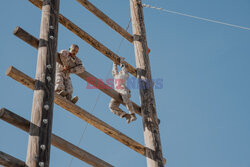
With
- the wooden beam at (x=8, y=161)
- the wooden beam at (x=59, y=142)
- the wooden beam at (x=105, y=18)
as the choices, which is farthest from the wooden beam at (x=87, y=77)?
the wooden beam at (x=8, y=161)

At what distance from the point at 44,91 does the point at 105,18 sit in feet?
8.62

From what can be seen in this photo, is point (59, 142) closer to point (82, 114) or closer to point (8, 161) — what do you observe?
point (82, 114)

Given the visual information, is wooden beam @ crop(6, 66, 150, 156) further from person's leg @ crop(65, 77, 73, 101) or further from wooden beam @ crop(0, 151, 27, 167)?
wooden beam @ crop(0, 151, 27, 167)

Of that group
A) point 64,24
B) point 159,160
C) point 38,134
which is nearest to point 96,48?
point 64,24

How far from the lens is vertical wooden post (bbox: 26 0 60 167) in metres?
4.08

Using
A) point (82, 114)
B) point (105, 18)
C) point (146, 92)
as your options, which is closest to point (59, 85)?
point (82, 114)

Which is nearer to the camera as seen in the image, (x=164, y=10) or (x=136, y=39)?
(x=136, y=39)

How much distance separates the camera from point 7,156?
391cm

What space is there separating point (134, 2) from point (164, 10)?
0.58 metres

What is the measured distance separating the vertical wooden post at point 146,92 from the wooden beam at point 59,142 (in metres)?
0.89

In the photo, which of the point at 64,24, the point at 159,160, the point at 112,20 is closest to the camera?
the point at 159,160

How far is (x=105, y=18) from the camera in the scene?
6.82 meters

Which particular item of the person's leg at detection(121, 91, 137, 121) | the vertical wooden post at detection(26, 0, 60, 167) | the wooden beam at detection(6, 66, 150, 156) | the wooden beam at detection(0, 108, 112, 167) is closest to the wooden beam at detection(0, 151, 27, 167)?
the vertical wooden post at detection(26, 0, 60, 167)

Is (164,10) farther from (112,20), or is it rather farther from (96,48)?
(96,48)
